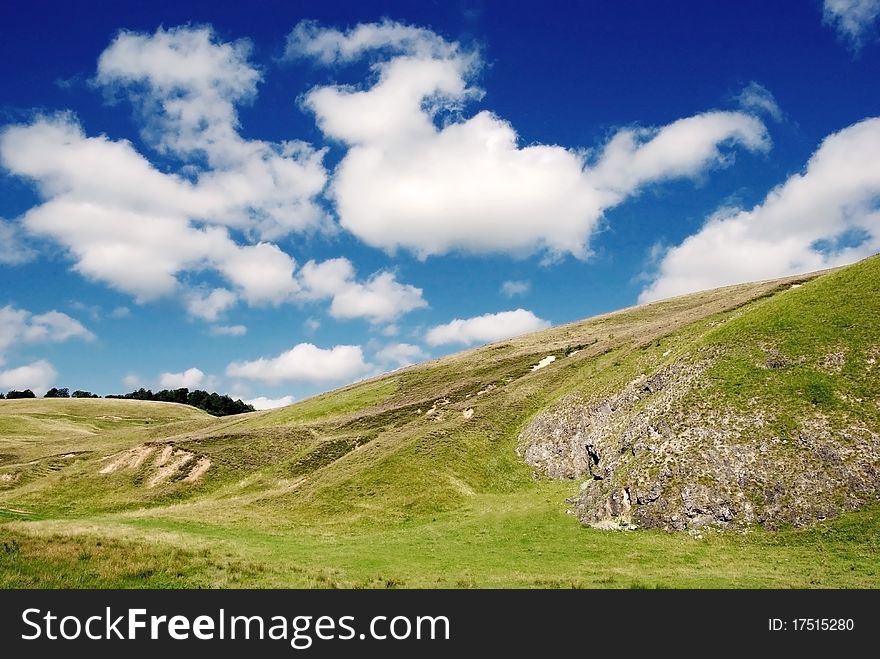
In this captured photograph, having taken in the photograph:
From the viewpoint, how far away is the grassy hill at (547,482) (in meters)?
30.4

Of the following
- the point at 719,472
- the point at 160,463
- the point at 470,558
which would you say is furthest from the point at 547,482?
the point at 160,463

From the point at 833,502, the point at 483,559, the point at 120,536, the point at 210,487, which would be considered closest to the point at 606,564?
the point at 483,559

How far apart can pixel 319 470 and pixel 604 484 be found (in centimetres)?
4148

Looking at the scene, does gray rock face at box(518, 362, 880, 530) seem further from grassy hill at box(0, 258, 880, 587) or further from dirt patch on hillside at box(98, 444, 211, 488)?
dirt patch on hillside at box(98, 444, 211, 488)

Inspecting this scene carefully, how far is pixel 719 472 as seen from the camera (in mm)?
41719

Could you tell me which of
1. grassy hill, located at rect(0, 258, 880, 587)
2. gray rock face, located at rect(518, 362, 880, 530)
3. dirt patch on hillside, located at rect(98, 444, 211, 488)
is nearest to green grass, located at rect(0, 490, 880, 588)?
grassy hill, located at rect(0, 258, 880, 587)

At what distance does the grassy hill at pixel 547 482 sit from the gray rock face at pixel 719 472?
0.16 m

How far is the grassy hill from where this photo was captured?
3042cm

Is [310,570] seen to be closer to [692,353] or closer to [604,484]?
[604,484]

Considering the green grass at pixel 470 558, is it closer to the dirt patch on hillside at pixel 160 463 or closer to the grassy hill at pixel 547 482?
the grassy hill at pixel 547 482

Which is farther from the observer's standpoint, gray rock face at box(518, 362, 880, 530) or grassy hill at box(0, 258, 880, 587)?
gray rock face at box(518, 362, 880, 530)

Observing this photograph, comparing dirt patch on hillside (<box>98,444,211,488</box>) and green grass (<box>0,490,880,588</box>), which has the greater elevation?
dirt patch on hillside (<box>98,444,211,488</box>)

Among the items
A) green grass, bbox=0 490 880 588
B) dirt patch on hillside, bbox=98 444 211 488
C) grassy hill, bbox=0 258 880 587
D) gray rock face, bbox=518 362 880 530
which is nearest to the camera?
green grass, bbox=0 490 880 588

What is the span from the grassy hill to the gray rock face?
16 cm
